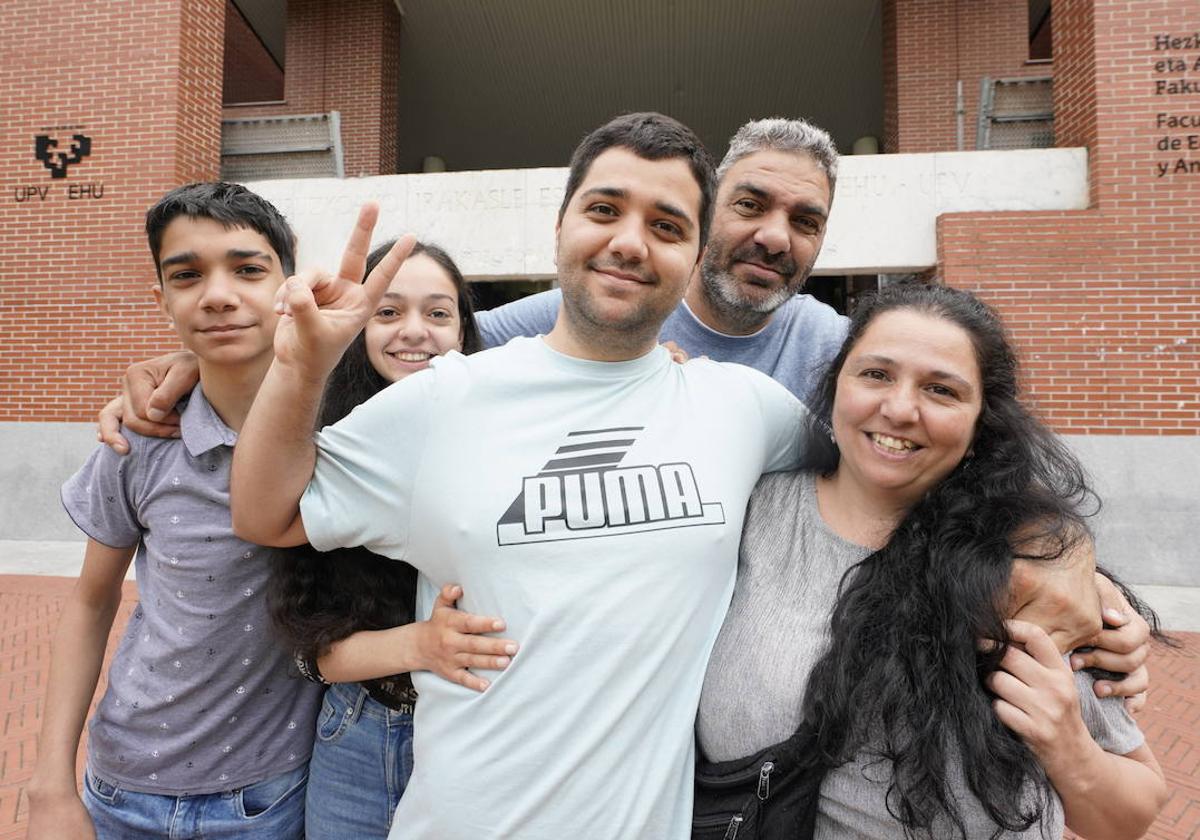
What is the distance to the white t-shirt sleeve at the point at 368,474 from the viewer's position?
1.32 meters

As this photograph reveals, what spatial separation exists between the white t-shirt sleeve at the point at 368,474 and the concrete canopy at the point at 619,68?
1117 centimetres

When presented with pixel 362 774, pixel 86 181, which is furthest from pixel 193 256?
pixel 86 181

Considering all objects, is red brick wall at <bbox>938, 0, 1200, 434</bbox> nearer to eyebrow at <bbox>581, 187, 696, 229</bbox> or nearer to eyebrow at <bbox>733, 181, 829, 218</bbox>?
eyebrow at <bbox>733, 181, 829, 218</bbox>

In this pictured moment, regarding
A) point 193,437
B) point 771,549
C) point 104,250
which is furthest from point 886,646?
point 104,250

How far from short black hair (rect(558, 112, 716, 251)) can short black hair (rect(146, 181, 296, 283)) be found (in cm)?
70

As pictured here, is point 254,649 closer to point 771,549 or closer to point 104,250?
point 771,549

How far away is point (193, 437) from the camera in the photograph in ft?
5.32

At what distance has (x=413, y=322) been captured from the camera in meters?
1.89

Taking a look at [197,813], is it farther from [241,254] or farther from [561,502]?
[241,254]

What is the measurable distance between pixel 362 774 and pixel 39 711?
3688 mm

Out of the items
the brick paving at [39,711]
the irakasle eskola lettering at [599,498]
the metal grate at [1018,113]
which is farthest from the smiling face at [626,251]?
the metal grate at [1018,113]

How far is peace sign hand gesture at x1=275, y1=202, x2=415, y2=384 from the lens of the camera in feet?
3.99

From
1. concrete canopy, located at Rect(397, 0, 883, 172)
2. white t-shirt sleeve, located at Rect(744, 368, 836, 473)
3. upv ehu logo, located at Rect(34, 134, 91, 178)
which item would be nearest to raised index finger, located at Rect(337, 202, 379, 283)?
white t-shirt sleeve, located at Rect(744, 368, 836, 473)

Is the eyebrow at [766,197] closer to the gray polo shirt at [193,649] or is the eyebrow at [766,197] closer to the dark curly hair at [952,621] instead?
the dark curly hair at [952,621]
